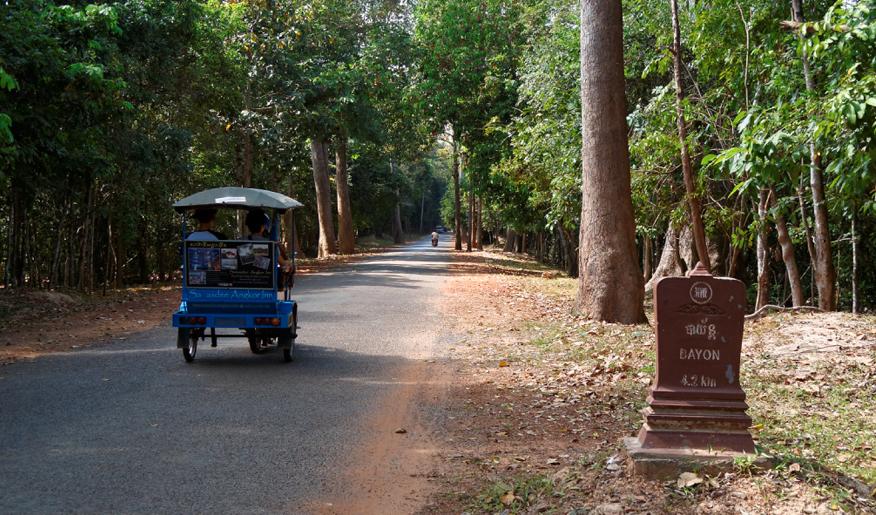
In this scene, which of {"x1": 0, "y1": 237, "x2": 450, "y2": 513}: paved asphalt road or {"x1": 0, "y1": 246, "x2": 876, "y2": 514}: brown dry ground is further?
{"x1": 0, "y1": 237, "x2": 450, "y2": 513}: paved asphalt road

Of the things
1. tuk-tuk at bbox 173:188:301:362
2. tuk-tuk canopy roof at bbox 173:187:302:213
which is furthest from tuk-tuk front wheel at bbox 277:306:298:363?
tuk-tuk canopy roof at bbox 173:187:302:213

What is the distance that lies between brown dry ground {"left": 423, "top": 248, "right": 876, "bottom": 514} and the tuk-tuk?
2462mm

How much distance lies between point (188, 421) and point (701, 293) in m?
4.53

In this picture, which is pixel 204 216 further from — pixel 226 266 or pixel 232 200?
pixel 226 266

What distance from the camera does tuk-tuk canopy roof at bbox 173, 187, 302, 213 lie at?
10.1 meters

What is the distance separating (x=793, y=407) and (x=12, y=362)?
9084 mm

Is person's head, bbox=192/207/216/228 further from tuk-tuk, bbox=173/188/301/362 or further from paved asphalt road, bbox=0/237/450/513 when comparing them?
paved asphalt road, bbox=0/237/450/513

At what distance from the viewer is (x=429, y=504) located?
17.5 feet

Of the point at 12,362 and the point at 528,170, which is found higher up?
the point at 528,170

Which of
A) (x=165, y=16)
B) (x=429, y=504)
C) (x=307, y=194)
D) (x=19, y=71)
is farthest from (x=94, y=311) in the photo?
(x=307, y=194)

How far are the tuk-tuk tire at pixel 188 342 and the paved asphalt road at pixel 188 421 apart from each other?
0.15 m

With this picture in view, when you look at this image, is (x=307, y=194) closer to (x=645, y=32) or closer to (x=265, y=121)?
(x=265, y=121)

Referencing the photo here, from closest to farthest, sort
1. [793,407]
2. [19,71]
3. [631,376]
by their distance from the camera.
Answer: [793,407] < [631,376] < [19,71]

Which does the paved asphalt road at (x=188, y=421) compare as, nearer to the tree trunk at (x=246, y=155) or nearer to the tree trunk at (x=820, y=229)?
the tree trunk at (x=820, y=229)
